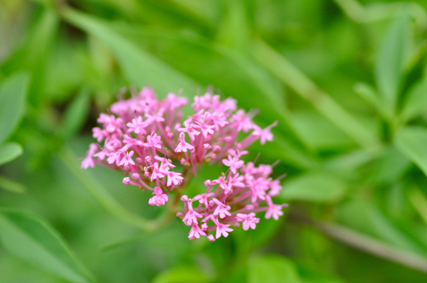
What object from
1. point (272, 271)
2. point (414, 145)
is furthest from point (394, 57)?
point (272, 271)

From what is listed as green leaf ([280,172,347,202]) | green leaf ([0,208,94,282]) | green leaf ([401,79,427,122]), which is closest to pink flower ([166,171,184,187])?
green leaf ([0,208,94,282])

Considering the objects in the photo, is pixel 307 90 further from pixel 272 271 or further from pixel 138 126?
pixel 138 126

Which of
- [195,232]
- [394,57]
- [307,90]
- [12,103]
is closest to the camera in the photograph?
[195,232]

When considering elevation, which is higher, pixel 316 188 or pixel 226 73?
pixel 226 73

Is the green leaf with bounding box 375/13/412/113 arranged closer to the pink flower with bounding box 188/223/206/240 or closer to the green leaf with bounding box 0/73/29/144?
the pink flower with bounding box 188/223/206/240

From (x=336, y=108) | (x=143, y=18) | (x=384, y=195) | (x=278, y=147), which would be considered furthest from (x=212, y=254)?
(x=143, y=18)

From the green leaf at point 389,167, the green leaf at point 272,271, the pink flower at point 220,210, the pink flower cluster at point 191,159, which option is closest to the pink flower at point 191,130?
the pink flower cluster at point 191,159
